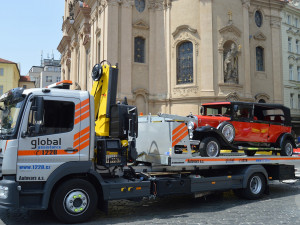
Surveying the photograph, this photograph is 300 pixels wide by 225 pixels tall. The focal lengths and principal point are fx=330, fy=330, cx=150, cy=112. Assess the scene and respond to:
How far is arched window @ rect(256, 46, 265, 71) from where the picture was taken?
108 ft

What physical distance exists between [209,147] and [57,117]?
4585 mm

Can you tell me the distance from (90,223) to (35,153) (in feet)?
6.19

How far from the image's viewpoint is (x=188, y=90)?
28.0 meters

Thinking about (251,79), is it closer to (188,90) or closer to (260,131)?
(188,90)

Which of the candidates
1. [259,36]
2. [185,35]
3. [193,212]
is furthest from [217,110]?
[259,36]

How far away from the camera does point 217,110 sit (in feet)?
38.4

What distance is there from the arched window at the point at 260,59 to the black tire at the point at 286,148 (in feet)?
72.8

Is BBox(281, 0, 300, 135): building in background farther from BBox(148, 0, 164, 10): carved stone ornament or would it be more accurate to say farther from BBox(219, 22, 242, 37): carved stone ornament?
BBox(148, 0, 164, 10): carved stone ornament

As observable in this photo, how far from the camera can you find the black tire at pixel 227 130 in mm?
10445

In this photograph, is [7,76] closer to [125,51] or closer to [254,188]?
[125,51]

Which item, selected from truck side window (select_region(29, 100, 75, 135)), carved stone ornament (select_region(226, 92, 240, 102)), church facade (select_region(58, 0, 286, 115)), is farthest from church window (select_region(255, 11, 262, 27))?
truck side window (select_region(29, 100, 75, 135))

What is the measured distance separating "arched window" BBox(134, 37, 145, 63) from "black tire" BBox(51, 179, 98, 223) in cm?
2319

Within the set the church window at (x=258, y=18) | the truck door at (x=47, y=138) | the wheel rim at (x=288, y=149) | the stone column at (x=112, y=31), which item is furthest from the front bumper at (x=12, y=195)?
the church window at (x=258, y=18)

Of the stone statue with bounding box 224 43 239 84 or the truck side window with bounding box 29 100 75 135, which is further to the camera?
the stone statue with bounding box 224 43 239 84
